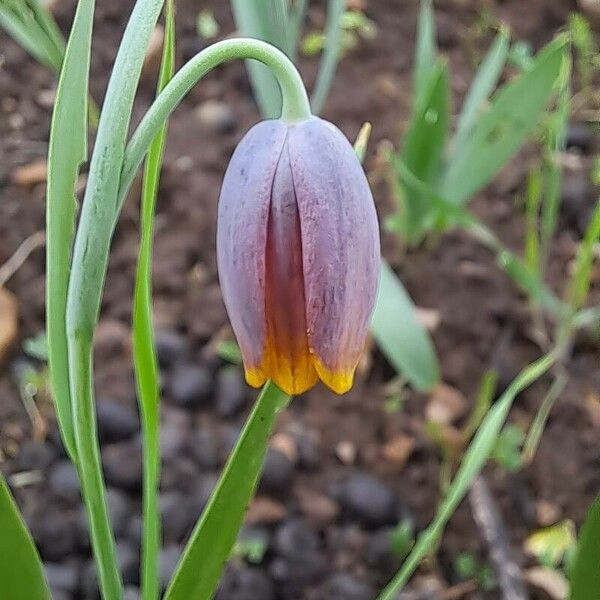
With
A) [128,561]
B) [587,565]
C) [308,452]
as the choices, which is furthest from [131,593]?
[587,565]

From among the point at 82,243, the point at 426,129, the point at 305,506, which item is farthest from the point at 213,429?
the point at 82,243

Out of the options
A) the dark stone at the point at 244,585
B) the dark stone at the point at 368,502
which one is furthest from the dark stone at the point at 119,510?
the dark stone at the point at 368,502

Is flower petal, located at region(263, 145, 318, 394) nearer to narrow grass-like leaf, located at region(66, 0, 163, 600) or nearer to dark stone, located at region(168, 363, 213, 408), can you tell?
narrow grass-like leaf, located at region(66, 0, 163, 600)

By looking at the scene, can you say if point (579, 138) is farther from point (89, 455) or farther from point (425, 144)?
point (89, 455)

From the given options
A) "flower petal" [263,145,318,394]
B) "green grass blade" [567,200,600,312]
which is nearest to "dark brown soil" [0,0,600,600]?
"green grass blade" [567,200,600,312]

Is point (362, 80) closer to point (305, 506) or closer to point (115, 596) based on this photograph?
point (305, 506)

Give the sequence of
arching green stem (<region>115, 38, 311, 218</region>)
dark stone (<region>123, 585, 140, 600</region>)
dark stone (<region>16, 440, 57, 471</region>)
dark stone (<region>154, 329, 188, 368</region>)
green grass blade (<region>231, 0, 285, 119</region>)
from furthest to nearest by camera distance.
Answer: dark stone (<region>154, 329, 188, 368</region>) < dark stone (<region>16, 440, 57, 471</region>) < dark stone (<region>123, 585, 140, 600</region>) < green grass blade (<region>231, 0, 285, 119</region>) < arching green stem (<region>115, 38, 311, 218</region>)
